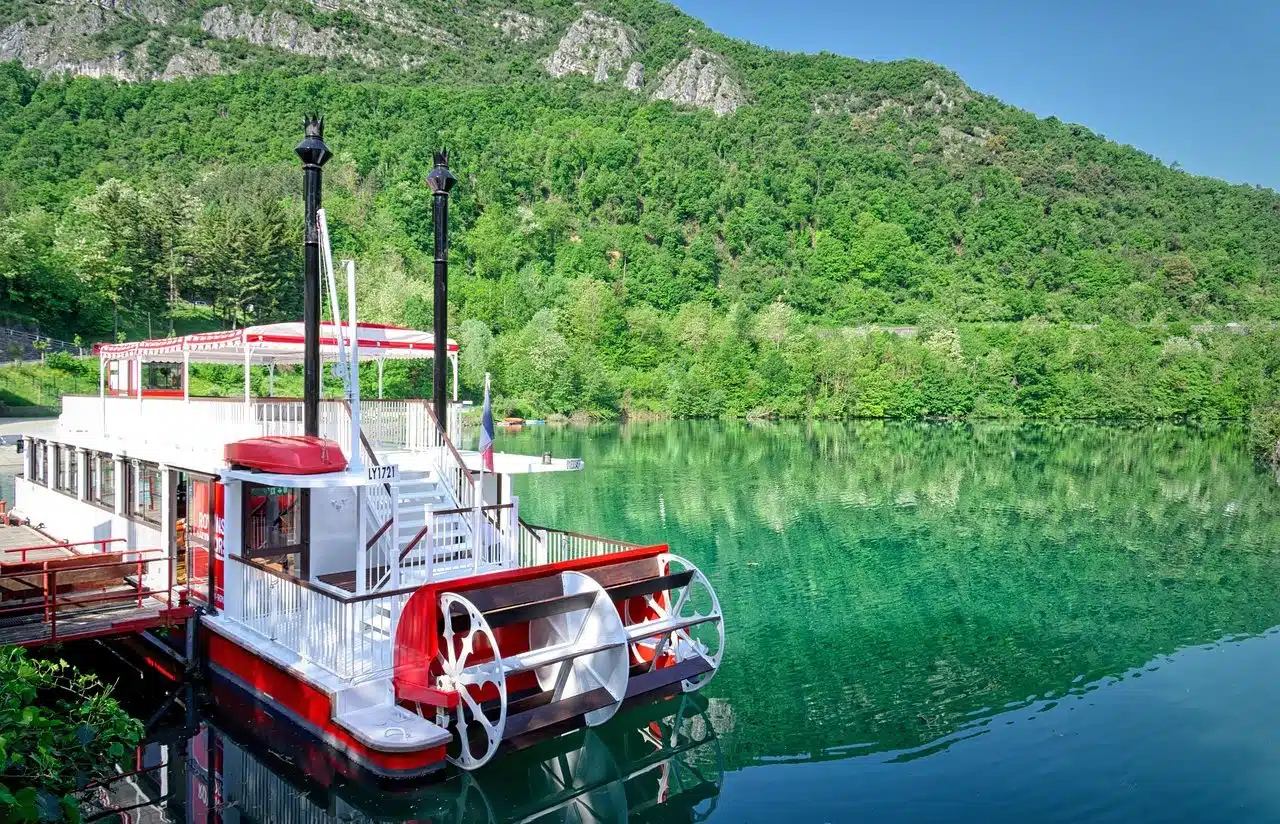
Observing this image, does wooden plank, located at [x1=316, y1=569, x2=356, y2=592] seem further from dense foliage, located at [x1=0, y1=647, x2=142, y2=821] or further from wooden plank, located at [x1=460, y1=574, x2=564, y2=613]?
dense foliage, located at [x1=0, y1=647, x2=142, y2=821]

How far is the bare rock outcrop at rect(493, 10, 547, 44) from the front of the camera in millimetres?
194875

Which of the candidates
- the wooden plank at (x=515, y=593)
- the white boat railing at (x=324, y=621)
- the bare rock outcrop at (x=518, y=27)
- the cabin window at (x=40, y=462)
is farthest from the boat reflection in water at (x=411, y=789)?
the bare rock outcrop at (x=518, y=27)

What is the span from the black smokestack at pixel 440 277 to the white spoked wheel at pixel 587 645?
3.87 meters

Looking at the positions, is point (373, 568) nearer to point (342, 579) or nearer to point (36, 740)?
point (342, 579)

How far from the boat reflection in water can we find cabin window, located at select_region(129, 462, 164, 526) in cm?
371

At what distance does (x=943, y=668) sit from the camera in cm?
1444

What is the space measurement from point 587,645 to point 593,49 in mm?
194404

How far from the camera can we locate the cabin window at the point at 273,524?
11.8 meters

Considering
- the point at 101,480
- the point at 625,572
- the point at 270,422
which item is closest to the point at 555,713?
the point at 625,572

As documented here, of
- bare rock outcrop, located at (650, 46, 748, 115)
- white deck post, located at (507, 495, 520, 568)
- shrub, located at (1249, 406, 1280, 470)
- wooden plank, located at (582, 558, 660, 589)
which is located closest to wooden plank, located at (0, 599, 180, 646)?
white deck post, located at (507, 495, 520, 568)

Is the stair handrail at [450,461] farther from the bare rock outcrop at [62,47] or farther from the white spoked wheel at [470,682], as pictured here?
the bare rock outcrop at [62,47]

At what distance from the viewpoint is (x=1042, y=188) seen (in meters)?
138

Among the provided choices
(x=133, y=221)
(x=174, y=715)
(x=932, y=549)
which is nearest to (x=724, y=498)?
(x=932, y=549)

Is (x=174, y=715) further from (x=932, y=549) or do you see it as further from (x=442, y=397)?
(x=932, y=549)
